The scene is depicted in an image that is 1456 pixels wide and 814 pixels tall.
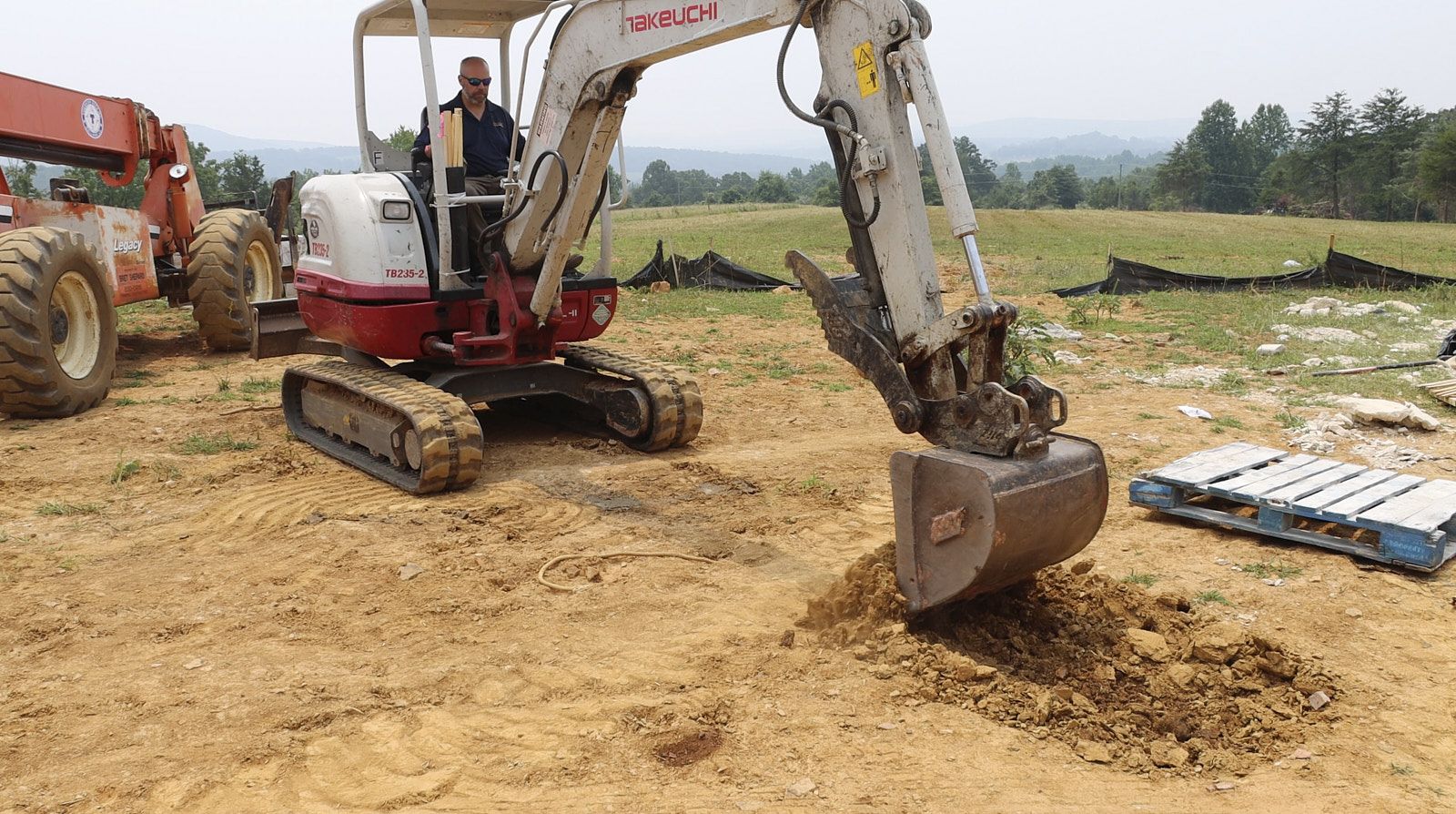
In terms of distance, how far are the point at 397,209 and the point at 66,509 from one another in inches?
106

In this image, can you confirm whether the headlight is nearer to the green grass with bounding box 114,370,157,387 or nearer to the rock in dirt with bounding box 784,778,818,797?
the green grass with bounding box 114,370,157,387

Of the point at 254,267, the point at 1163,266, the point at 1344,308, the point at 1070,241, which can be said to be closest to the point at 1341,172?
the point at 1070,241

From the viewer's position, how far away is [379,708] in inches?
167

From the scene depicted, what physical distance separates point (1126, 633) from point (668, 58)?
3713 mm

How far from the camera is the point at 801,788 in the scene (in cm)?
366

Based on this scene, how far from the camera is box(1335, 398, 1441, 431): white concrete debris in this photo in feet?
28.1

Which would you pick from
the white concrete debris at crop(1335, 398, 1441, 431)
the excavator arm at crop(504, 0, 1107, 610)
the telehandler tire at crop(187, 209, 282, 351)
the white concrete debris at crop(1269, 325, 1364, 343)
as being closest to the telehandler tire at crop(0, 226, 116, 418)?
the telehandler tire at crop(187, 209, 282, 351)

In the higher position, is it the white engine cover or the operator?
the operator

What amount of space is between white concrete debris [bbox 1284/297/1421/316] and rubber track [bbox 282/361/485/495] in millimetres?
12132

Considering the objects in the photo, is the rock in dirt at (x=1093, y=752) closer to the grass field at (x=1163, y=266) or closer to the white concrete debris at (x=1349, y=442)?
the white concrete debris at (x=1349, y=442)

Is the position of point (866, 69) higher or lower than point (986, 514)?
higher

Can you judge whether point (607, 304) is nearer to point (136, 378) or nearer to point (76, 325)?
point (76, 325)

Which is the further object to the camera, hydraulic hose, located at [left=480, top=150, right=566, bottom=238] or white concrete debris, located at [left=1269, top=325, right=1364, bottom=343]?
white concrete debris, located at [left=1269, top=325, right=1364, bottom=343]

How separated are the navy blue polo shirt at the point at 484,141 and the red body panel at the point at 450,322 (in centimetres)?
Result: 77
